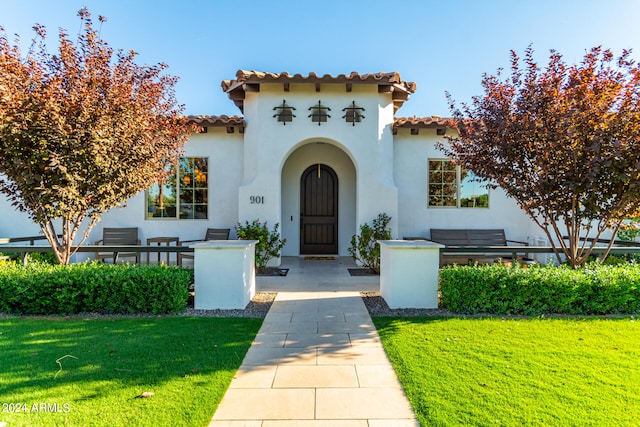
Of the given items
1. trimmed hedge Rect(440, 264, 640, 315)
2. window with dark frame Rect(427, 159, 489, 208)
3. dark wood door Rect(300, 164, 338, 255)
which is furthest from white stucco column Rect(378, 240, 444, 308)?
dark wood door Rect(300, 164, 338, 255)

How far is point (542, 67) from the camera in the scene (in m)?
5.41

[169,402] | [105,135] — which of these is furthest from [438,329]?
[105,135]

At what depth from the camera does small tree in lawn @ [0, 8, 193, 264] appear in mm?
4918

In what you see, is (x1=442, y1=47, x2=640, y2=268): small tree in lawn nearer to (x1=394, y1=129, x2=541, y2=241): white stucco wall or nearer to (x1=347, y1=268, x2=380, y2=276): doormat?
(x1=347, y1=268, x2=380, y2=276): doormat

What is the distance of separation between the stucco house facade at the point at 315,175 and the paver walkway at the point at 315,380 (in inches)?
195

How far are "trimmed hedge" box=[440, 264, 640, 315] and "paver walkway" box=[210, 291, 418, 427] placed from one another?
1.73 m

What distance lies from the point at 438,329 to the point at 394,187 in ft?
17.1

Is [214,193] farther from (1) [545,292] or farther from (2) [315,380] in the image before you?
(1) [545,292]

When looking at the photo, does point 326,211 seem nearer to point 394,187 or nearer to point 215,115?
point 394,187

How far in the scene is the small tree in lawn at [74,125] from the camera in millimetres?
4918

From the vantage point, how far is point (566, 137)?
4965mm

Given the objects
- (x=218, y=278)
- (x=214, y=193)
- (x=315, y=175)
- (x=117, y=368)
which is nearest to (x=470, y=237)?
(x=315, y=175)

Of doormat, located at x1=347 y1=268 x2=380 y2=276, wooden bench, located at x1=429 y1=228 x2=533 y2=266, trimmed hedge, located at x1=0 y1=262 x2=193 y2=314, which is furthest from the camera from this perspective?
wooden bench, located at x1=429 y1=228 x2=533 y2=266

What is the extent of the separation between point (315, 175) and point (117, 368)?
8.31 m
